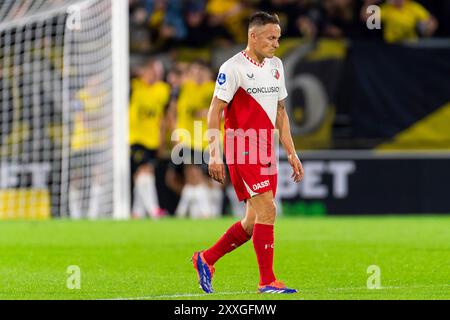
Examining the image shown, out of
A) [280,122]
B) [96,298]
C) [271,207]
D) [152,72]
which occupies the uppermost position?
[152,72]

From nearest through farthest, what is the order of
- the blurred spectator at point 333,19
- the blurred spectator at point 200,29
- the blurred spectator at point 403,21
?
the blurred spectator at point 403,21, the blurred spectator at point 200,29, the blurred spectator at point 333,19

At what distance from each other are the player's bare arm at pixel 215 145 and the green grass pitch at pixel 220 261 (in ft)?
2.70

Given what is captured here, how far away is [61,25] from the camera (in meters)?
19.2

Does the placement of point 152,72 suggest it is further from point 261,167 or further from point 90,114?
point 261,167

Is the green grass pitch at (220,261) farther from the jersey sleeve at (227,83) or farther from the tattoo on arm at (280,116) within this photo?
the jersey sleeve at (227,83)

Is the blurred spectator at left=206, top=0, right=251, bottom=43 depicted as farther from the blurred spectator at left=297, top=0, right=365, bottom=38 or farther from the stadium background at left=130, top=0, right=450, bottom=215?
the blurred spectator at left=297, top=0, right=365, bottom=38

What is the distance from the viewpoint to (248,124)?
28.0ft

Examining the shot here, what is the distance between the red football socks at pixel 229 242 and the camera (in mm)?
8766

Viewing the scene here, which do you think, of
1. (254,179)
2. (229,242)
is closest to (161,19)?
(229,242)

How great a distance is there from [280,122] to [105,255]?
12.7 feet

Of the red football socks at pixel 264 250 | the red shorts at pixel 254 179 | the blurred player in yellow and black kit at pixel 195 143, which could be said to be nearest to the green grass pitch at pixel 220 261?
the red football socks at pixel 264 250

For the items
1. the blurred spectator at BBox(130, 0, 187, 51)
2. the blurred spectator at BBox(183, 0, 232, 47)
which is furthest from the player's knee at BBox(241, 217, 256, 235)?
the blurred spectator at BBox(130, 0, 187, 51)

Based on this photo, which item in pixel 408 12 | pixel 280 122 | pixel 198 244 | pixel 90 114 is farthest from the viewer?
pixel 408 12
